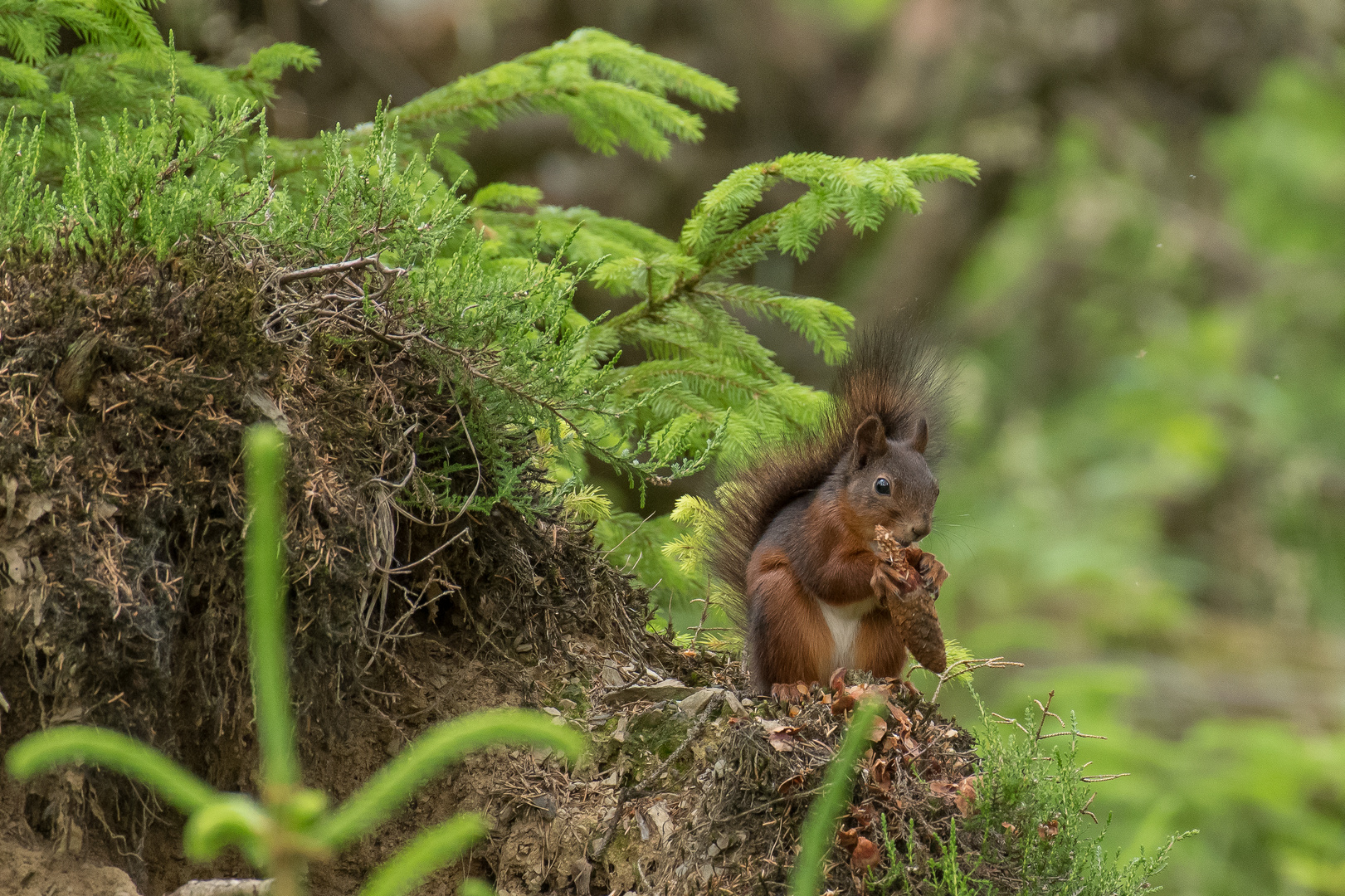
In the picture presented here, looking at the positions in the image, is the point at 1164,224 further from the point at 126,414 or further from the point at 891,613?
the point at 126,414

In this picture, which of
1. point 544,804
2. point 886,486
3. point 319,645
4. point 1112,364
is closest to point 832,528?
point 886,486

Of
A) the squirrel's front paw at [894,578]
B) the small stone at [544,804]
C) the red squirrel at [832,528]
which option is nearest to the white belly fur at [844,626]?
the red squirrel at [832,528]

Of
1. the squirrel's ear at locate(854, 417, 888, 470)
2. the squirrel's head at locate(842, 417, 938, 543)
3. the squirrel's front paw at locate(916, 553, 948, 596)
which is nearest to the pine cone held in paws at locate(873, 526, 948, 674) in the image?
the squirrel's front paw at locate(916, 553, 948, 596)

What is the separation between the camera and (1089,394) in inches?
419

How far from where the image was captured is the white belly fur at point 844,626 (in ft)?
8.90

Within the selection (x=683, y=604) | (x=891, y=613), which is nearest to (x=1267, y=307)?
(x=683, y=604)

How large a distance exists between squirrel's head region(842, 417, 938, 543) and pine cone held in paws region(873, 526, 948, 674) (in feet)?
0.49

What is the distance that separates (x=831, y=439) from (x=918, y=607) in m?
0.64

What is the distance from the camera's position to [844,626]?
2.73m

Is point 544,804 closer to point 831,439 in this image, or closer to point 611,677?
point 611,677

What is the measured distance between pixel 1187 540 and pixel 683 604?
813 cm

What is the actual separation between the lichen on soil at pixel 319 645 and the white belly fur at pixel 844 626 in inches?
13.5

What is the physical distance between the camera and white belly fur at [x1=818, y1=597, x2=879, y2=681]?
2.71 meters

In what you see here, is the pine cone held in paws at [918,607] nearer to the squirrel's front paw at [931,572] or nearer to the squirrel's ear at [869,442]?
the squirrel's front paw at [931,572]
